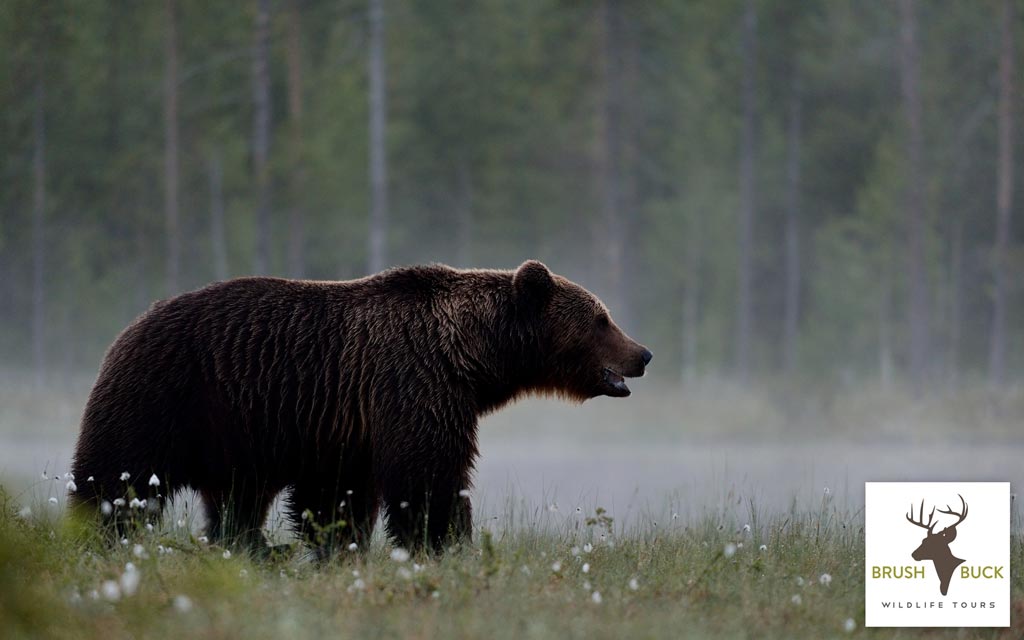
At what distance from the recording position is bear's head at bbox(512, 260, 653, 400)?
8.51 m

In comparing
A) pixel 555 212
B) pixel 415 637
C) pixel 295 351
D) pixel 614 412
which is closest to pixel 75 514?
pixel 295 351

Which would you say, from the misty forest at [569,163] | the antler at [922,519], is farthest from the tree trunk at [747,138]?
the antler at [922,519]

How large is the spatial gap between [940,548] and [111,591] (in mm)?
4275

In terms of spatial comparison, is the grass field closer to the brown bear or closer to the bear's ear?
the brown bear

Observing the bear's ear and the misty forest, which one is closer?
the bear's ear

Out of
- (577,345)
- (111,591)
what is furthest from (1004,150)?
(111,591)

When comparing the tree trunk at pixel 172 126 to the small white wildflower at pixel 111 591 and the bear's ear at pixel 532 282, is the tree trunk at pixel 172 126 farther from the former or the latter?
the small white wildflower at pixel 111 591

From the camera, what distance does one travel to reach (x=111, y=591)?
4746 millimetres

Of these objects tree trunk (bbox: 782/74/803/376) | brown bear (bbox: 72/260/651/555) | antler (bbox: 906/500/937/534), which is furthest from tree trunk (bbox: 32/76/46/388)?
antler (bbox: 906/500/937/534)

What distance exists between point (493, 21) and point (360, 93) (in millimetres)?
4848

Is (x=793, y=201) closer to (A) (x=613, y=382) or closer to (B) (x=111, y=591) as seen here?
(A) (x=613, y=382)

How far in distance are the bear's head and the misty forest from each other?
74.5ft

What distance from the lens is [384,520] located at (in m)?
7.72

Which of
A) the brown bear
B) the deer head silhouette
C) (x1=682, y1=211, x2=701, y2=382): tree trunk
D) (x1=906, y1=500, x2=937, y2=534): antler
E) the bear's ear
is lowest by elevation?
the deer head silhouette
